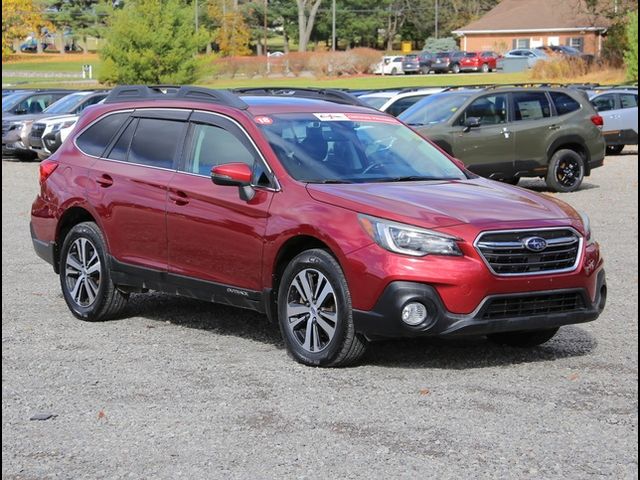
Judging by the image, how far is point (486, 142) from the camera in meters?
20.4

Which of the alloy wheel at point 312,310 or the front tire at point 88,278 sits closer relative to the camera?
→ the alloy wheel at point 312,310

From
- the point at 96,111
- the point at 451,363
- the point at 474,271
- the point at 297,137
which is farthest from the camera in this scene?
the point at 96,111

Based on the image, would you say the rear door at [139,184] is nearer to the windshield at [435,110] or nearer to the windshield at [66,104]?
the windshield at [435,110]

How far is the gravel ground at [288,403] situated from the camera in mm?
5793

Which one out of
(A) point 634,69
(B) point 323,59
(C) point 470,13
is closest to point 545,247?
(A) point 634,69

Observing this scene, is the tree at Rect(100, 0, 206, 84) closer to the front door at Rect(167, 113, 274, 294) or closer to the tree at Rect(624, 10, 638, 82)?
the tree at Rect(624, 10, 638, 82)

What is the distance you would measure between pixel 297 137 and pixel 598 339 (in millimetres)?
2532

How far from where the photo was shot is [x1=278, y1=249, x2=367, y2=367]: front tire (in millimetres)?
7590

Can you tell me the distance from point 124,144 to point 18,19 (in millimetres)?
59082

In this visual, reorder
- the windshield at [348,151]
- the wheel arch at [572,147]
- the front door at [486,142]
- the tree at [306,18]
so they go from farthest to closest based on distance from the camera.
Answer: the tree at [306,18] < the wheel arch at [572,147] < the front door at [486,142] < the windshield at [348,151]

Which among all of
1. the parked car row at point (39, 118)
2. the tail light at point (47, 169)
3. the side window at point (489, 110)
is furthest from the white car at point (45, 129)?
the tail light at point (47, 169)

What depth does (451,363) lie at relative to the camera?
26.2 ft

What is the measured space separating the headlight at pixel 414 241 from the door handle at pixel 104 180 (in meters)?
2.71

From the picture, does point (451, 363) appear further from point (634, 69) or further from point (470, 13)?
point (470, 13)
